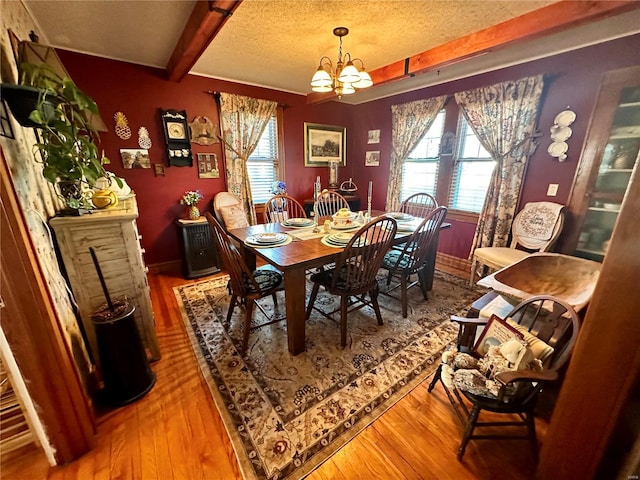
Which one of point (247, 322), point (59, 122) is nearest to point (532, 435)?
point (247, 322)

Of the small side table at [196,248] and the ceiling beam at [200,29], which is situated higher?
the ceiling beam at [200,29]

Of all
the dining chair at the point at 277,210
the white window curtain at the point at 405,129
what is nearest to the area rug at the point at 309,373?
the dining chair at the point at 277,210

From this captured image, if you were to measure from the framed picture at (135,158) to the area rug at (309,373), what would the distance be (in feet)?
5.67

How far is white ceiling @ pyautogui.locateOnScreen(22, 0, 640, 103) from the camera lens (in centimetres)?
180

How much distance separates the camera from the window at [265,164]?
3838 millimetres

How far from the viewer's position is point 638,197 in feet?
2.45

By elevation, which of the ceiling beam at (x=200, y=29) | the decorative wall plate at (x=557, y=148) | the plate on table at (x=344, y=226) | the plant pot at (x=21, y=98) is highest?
the ceiling beam at (x=200, y=29)

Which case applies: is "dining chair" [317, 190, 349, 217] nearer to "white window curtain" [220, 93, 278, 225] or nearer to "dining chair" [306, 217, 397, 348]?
"white window curtain" [220, 93, 278, 225]

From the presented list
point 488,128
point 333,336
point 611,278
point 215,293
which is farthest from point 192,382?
point 488,128

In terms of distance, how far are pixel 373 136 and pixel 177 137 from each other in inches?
118

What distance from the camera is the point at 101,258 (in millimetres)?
1531

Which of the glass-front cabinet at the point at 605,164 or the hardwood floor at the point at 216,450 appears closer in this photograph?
the hardwood floor at the point at 216,450

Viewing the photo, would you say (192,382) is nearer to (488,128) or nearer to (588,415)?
(588,415)

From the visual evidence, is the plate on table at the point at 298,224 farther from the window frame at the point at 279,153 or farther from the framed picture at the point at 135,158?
the framed picture at the point at 135,158
